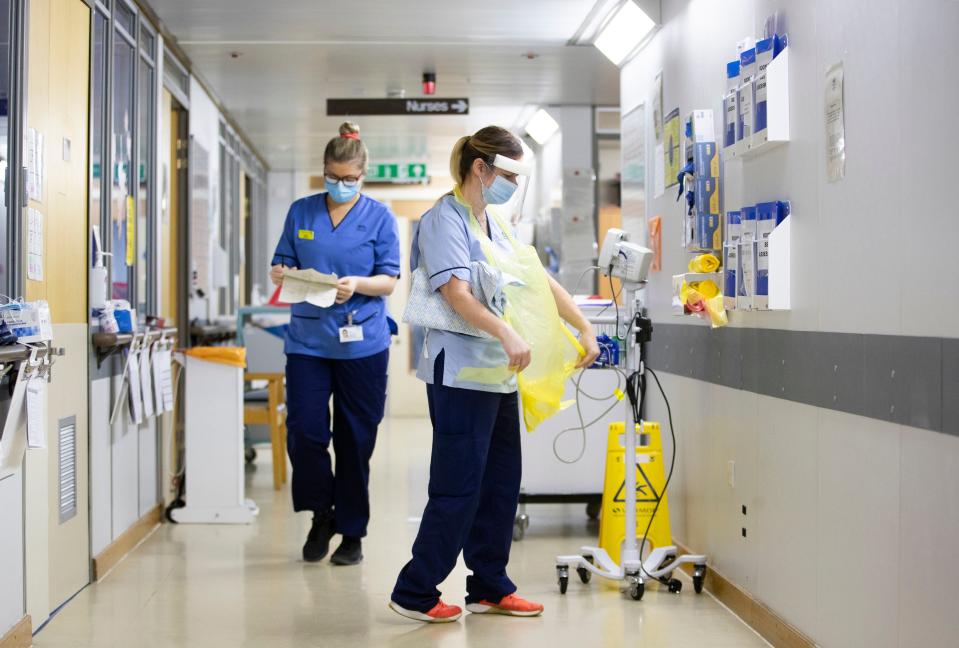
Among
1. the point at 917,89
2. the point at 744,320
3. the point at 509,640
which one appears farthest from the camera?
the point at 744,320

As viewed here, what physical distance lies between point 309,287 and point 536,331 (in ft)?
3.80

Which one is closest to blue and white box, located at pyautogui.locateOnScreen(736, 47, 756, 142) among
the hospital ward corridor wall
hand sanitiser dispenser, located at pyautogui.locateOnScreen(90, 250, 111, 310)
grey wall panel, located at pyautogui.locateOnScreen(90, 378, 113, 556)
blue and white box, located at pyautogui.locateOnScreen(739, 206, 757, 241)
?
blue and white box, located at pyautogui.locateOnScreen(739, 206, 757, 241)

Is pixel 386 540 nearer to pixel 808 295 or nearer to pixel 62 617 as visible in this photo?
pixel 62 617

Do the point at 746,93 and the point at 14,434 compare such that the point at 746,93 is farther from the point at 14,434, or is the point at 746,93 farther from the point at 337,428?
the point at 14,434

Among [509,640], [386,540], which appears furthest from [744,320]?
[386,540]

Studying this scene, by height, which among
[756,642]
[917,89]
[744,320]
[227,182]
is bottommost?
[756,642]

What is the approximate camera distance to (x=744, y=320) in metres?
3.44

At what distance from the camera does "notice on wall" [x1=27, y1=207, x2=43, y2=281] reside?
3.25 metres

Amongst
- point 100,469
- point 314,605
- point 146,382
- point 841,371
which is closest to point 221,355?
point 146,382

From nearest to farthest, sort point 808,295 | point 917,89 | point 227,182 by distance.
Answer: point 917,89 → point 808,295 → point 227,182

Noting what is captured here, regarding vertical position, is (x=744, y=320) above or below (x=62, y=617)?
above

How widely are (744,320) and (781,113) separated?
68 centimetres

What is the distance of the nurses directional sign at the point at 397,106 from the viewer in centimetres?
631

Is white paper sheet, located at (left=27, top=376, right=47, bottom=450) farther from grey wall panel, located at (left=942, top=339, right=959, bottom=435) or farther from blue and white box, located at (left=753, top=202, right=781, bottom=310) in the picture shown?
grey wall panel, located at (left=942, top=339, right=959, bottom=435)
